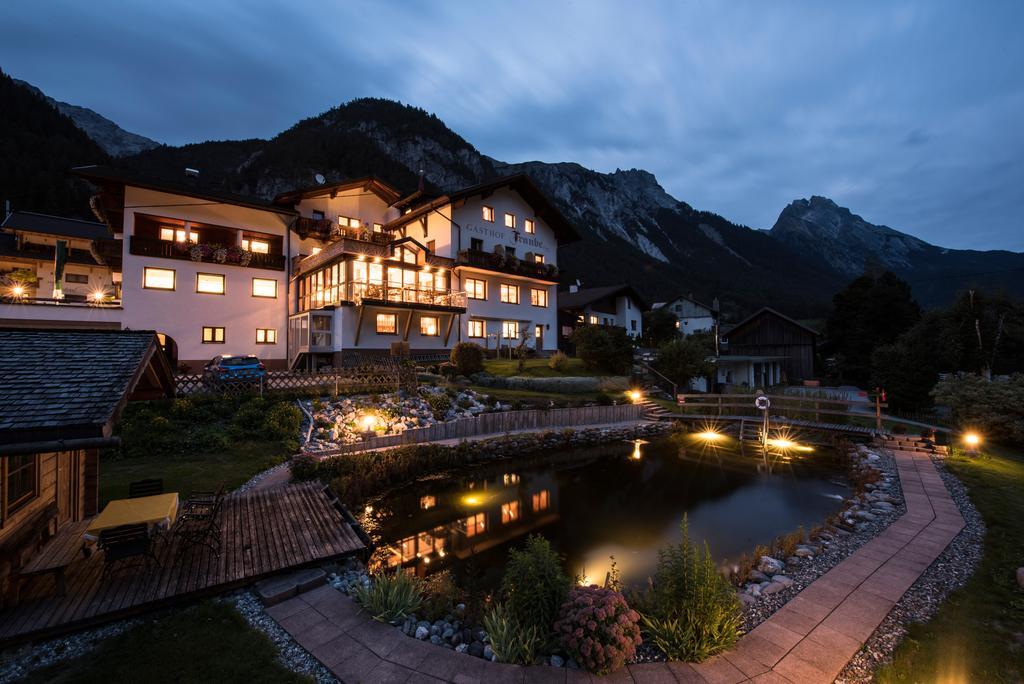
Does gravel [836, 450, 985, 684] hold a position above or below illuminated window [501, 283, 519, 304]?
below

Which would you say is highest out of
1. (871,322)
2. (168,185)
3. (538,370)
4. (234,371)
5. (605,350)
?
(168,185)

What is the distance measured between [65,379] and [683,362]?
29.4 m

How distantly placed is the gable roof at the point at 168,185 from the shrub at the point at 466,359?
607 inches

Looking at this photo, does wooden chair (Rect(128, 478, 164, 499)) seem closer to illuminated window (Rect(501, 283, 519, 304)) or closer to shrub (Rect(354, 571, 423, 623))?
shrub (Rect(354, 571, 423, 623))

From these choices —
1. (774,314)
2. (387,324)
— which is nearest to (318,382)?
(387,324)

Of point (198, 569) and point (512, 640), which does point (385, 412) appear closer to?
point (198, 569)

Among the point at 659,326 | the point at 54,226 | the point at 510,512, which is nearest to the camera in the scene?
the point at 510,512

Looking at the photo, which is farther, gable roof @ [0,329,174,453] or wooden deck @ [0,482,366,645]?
wooden deck @ [0,482,366,645]

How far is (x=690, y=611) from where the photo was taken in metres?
5.38

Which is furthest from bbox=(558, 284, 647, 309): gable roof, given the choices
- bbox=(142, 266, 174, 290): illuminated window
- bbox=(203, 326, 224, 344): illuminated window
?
bbox=(142, 266, 174, 290): illuminated window

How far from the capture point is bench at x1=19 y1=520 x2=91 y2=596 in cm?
554

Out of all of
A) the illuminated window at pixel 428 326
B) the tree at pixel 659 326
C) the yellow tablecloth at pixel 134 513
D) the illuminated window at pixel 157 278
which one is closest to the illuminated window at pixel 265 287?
the illuminated window at pixel 157 278

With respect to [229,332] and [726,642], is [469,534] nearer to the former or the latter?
[726,642]

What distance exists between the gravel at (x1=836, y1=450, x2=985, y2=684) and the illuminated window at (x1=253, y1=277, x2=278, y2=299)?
3172 centimetres
